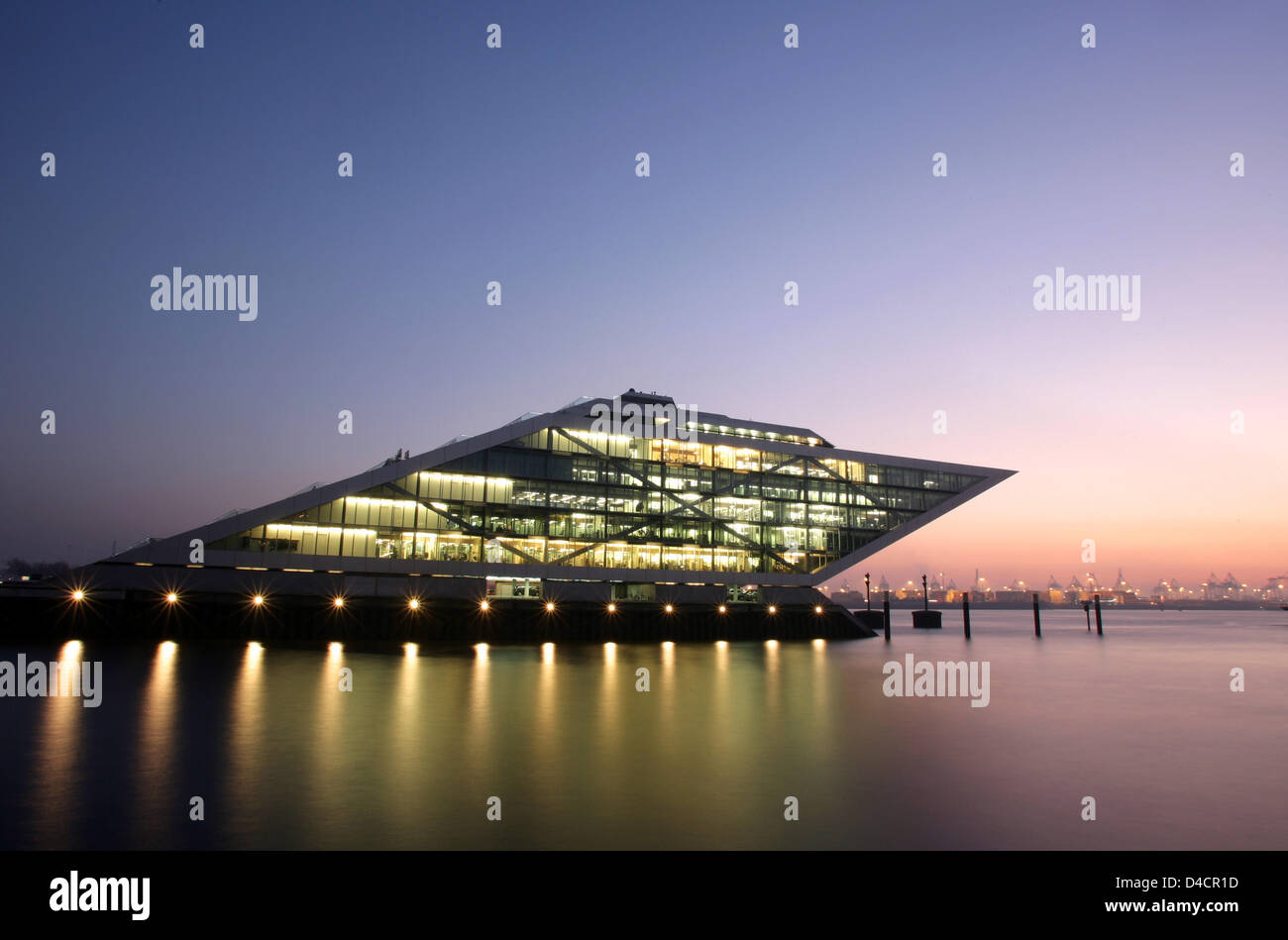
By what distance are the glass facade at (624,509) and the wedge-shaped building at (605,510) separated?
0.40 feet

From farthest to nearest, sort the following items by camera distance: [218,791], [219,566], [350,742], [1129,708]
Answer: [219,566], [1129,708], [350,742], [218,791]

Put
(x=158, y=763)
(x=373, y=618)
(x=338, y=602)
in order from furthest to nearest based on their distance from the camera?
1. (x=373, y=618)
2. (x=338, y=602)
3. (x=158, y=763)

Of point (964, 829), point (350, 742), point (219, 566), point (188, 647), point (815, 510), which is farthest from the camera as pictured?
point (815, 510)

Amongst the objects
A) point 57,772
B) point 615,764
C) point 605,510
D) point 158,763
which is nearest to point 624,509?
point 605,510

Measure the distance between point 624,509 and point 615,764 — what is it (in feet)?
176

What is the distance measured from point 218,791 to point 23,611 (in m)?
43.9

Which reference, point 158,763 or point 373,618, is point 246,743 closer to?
point 158,763

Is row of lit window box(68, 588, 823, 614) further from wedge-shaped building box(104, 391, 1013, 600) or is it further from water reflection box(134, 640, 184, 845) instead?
water reflection box(134, 640, 184, 845)

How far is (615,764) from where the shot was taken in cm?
1681

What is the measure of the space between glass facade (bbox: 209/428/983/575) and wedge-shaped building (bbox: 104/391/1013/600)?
12 centimetres
